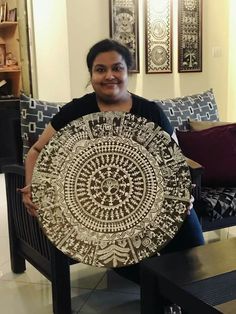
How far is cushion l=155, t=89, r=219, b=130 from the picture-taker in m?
2.55

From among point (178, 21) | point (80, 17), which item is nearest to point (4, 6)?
point (80, 17)

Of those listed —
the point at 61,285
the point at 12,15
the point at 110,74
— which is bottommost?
the point at 61,285

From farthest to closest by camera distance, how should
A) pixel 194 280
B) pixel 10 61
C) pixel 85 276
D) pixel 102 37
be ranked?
1. pixel 10 61
2. pixel 102 37
3. pixel 85 276
4. pixel 194 280

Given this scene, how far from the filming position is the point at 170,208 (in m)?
1.44

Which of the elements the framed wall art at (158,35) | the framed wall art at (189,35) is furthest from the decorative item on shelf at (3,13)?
the framed wall art at (189,35)

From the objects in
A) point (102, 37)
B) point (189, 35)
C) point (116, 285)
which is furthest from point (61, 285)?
point (189, 35)

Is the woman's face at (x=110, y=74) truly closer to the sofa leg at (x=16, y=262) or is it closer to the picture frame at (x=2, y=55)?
the sofa leg at (x=16, y=262)

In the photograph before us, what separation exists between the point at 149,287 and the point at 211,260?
0.64 feet

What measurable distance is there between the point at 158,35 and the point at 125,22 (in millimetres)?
427

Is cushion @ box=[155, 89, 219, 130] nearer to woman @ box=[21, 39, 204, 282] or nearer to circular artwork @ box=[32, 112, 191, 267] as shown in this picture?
woman @ box=[21, 39, 204, 282]

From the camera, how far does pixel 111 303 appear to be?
1.93 m

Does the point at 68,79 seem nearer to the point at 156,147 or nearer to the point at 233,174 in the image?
the point at 233,174

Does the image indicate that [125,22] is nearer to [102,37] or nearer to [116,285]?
[102,37]

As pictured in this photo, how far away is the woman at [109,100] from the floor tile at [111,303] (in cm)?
19
